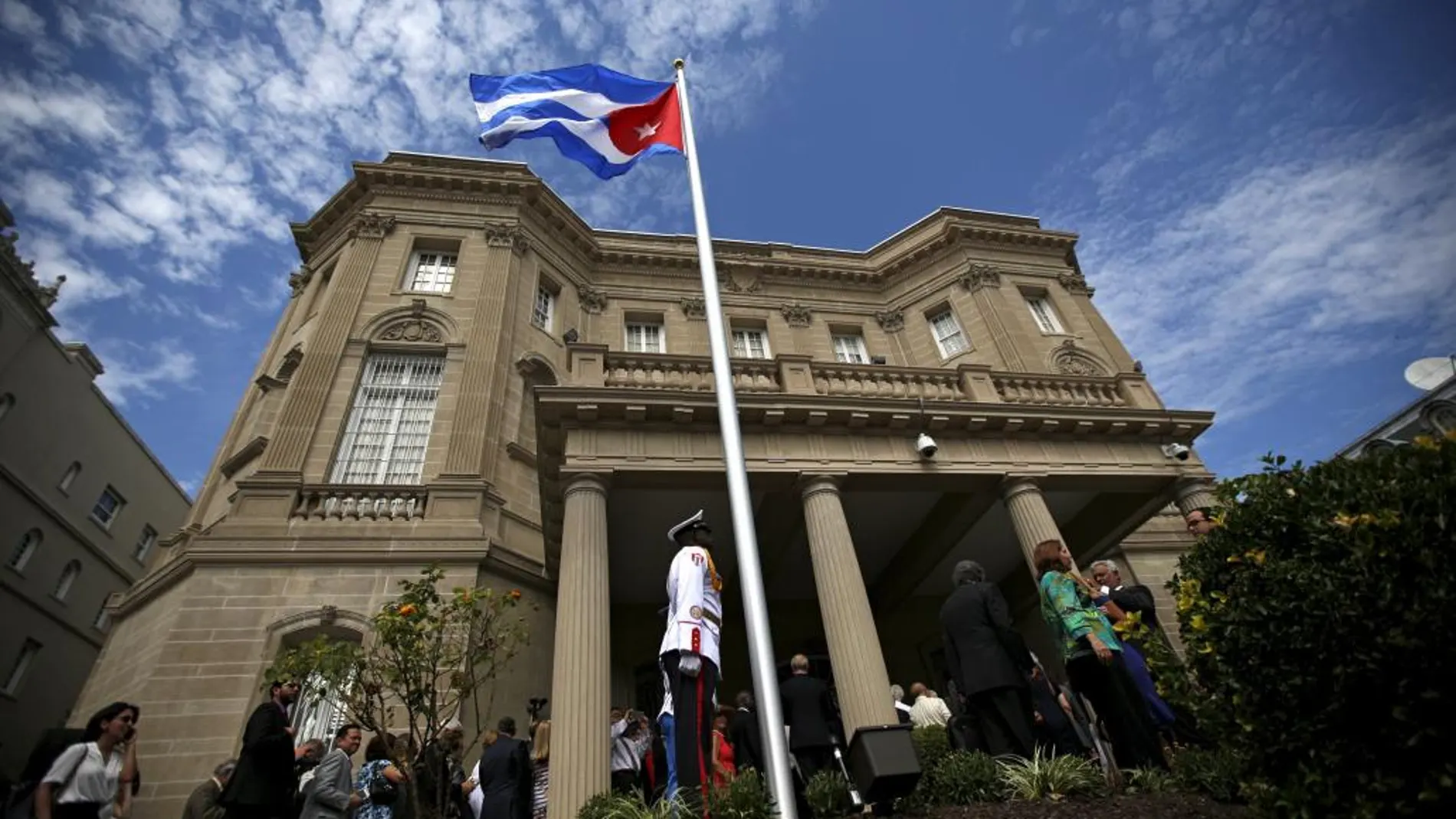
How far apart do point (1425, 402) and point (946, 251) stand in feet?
48.9

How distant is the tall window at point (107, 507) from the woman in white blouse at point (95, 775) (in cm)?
2728

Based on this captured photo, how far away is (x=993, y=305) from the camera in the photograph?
20.3 m

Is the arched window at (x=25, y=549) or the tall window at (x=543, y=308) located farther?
the arched window at (x=25, y=549)

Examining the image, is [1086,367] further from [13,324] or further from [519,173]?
[13,324]

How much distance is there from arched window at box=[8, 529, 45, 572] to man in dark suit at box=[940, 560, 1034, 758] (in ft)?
94.4

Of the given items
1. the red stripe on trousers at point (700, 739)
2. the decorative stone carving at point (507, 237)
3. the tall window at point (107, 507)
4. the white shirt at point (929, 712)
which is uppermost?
the decorative stone carving at point (507, 237)

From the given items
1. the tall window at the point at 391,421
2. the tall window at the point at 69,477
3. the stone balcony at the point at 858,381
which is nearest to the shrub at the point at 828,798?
the stone balcony at the point at 858,381

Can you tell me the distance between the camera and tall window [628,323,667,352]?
20.3 metres

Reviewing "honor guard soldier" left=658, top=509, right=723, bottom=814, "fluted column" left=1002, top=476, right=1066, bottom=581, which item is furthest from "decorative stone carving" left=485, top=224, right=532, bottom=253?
"honor guard soldier" left=658, top=509, right=723, bottom=814

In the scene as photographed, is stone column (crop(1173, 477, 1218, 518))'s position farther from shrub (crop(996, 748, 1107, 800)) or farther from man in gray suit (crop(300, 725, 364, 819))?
man in gray suit (crop(300, 725, 364, 819))

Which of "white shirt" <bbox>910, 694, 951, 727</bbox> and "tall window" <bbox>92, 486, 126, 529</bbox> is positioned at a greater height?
"tall window" <bbox>92, 486, 126, 529</bbox>

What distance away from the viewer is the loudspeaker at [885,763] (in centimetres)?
482

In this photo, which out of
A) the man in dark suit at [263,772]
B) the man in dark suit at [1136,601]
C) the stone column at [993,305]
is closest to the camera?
the man in dark suit at [263,772]

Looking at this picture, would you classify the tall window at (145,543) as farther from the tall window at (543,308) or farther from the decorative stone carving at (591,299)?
the decorative stone carving at (591,299)
